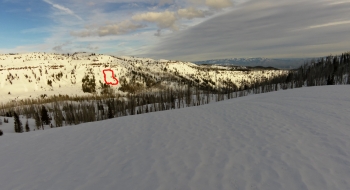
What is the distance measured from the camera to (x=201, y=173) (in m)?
4.98

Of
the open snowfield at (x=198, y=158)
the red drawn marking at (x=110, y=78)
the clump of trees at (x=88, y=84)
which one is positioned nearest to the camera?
the open snowfield at (x=198, y=158)

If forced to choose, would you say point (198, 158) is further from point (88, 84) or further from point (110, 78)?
point (110, 78)

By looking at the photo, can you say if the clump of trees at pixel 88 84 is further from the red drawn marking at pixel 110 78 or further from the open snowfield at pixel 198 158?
the open snowfield at pixel 198 158

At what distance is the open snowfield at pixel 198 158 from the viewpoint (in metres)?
4.57

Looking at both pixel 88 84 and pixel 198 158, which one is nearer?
pixel 198 158

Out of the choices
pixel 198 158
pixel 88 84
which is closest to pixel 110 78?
pixel 88 84

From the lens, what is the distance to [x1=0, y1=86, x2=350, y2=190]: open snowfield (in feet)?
15.0

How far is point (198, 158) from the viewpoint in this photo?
5.88 metres

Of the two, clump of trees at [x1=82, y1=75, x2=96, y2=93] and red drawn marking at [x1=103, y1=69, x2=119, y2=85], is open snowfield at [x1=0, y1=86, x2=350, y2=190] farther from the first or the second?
red drawn marking at [x1=103, y1=69, x2=119, y2=85]

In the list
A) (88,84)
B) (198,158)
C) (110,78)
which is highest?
(110,78)

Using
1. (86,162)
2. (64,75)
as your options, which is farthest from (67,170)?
(64,75)

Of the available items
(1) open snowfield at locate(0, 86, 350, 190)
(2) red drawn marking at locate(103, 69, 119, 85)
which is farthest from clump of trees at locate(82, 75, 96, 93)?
(1) open snowfield at locate(0, 86, 350, 190)

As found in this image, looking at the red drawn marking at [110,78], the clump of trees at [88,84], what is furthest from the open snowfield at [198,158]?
the red drawn marking at [110,78]

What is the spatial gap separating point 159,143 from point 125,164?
194 centimetres
